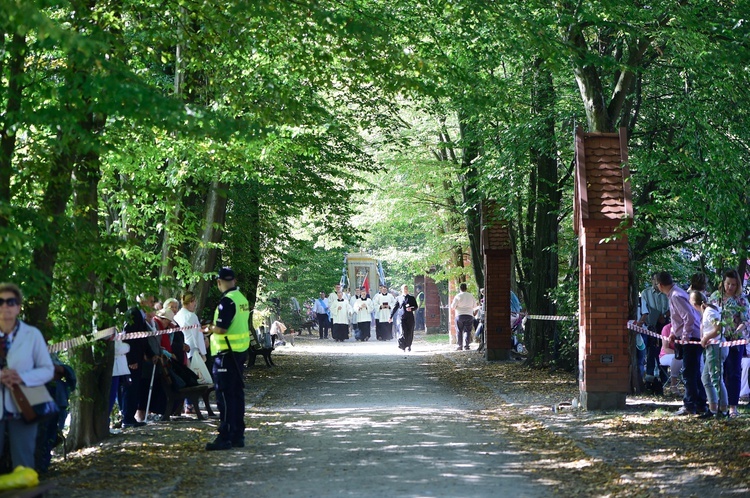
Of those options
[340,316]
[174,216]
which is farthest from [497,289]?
[340,316]

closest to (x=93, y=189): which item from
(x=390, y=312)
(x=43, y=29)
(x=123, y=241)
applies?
(x=123, y=241)

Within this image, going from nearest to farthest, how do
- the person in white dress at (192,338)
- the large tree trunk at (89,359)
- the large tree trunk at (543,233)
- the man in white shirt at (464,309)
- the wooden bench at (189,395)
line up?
the large tree trunk at (89,359) → the wooden bench at (189,395) → the person in white dress at (192,338) → the large tree trunk at (543,233) → the man in white shirt at (464,309)

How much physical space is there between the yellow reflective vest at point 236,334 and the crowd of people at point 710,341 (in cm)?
529

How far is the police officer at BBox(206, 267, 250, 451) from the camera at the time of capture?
39.9ft

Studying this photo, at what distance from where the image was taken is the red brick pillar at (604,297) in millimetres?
15281

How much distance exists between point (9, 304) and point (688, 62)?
10808mm

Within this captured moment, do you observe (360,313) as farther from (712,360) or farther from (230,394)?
(230,394)

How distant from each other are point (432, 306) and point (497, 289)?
2341 cm

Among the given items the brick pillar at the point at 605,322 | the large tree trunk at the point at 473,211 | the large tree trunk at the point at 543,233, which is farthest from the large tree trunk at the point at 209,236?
the brick pillar at the point at 605,322

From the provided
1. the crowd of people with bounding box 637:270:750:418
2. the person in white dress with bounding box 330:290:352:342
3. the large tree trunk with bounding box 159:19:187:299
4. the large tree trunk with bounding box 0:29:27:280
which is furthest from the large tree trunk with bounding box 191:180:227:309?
the person in white dress with bounding box 330:290:352:342

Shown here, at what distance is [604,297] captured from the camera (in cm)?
1538

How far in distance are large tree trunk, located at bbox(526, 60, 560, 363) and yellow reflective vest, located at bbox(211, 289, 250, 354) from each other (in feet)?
30.4

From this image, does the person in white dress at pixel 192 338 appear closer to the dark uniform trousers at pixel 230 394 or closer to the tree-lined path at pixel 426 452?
the tree-lined path at pixel 426 452

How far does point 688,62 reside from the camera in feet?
52.5
